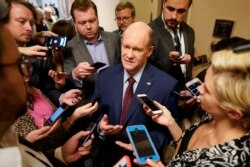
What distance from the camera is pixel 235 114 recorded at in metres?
0.83

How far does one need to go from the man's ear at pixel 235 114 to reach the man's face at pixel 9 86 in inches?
28.1

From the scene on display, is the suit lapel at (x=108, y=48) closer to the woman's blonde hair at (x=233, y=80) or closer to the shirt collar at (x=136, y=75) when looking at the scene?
the shirt collar at (x=136, y=75)

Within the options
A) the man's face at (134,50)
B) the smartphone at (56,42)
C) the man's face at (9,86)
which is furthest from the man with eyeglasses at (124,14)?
the man's face at (9,86)

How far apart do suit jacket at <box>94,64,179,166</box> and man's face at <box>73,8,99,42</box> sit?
1.61 ft

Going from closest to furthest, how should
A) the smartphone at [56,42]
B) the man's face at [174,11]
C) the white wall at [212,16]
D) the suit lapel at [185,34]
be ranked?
the smartphone at [56,42], the man's face at [174,11], the suit lapel at [185,34], the white wall at [212,16]

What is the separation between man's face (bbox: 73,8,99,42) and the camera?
6.08 ft

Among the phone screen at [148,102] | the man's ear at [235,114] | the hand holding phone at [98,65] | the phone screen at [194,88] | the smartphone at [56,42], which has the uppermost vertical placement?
the smartphone at [56,42]

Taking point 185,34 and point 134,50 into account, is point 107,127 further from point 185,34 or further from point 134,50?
point 185,34

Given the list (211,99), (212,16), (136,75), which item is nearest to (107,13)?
(212,16)

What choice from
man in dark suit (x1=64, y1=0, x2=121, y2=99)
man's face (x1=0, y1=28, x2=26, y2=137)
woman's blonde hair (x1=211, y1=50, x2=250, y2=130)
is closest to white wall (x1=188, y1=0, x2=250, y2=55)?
man in dark suit (x1=64, y1=0, x2=121, y2=99)

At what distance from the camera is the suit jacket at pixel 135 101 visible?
1429mm

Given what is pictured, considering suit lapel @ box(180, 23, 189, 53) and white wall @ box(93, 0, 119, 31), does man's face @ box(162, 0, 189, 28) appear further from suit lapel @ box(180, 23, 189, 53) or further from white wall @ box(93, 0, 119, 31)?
white wall @ box(93, 0, 119, 31)

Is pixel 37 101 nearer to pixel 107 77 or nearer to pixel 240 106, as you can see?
pixel 107 77

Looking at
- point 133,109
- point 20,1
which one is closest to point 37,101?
point 133,109
